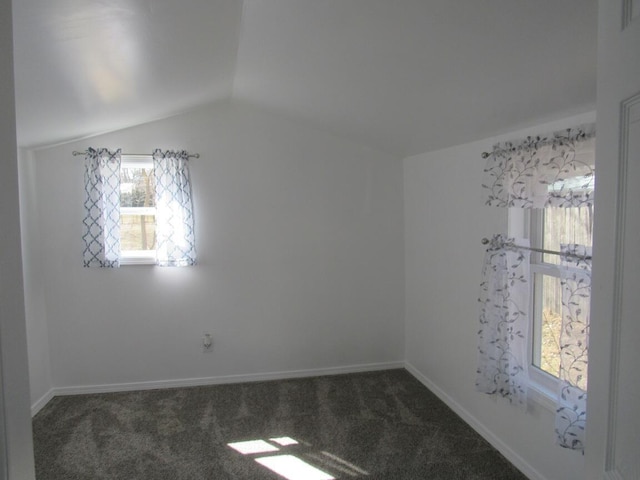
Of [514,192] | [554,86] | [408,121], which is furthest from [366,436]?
[554,86]

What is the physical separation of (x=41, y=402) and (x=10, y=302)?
3146 millimetres

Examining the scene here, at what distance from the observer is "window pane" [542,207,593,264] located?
5.86 feet

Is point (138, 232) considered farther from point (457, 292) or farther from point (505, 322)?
point (505, 322)

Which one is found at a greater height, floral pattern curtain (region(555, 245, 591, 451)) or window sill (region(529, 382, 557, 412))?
floral pattern curtain (region(555, 245, 591, 451))

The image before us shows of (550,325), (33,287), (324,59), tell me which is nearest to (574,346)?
(550,325)

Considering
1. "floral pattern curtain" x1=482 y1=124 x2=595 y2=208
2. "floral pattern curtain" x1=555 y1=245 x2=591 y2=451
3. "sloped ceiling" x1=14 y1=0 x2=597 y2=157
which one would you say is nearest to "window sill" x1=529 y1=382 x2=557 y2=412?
"floral pattern curtain" x1=555 y1=245 x2=591 y2=451

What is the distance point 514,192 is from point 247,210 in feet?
7.09

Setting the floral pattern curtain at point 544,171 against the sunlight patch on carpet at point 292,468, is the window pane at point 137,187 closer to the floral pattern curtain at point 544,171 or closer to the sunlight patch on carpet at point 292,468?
the sunlight patch on carpet at point 292,468

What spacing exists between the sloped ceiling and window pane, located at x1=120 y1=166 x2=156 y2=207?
57 centimetres

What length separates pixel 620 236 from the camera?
68 cm

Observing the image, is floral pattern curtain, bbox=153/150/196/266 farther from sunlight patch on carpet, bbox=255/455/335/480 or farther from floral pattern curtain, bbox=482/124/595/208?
floral pattern curtain, bbox=482/124/595/208

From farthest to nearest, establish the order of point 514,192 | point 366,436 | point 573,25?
point 366,436 < point 514,192 < point 573,25

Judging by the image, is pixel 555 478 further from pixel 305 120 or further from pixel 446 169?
pixel 305 120

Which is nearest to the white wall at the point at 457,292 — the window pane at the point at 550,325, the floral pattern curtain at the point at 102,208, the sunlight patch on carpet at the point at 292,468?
the window pane at the point at 550,325
